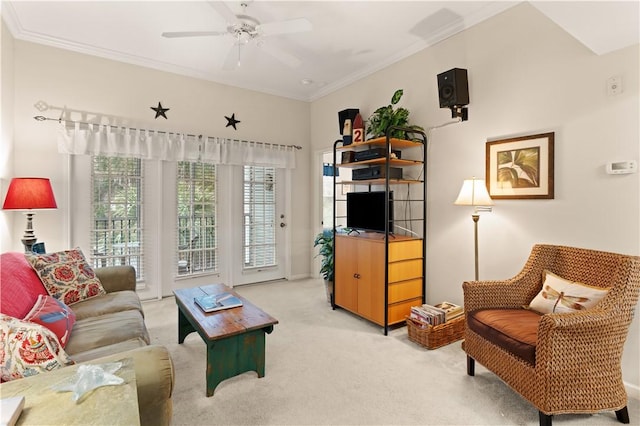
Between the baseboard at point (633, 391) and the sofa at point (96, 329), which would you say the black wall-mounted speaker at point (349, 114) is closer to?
Result: the sofa at point (96, 329)

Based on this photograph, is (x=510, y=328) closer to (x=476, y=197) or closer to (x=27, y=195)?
(x=476, y=197)

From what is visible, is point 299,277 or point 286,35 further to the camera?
point 299,277

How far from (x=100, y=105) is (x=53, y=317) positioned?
2787 mm

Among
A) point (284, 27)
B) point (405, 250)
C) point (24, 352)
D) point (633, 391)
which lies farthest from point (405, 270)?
point (24, 352)

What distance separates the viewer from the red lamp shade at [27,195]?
2.70 meters

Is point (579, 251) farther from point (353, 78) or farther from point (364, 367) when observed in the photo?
point (353, 78)

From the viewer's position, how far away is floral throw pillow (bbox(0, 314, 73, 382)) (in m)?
1.16

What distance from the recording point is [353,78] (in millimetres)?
4223

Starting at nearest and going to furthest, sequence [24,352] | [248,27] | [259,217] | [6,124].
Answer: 1. [24,352]
2. [248,27]
3. [6,124]
4. [259,217]

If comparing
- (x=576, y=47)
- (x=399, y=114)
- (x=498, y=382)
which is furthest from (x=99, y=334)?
(x=576, y=47)

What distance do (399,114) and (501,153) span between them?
1.06 m

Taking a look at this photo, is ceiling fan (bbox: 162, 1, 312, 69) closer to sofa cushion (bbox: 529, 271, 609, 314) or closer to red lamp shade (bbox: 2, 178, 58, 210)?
red lamp shade (bbox: 2, 178, 58, 210)

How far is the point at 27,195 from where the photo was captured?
8.98 ft

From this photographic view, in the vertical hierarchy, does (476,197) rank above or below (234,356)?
above
